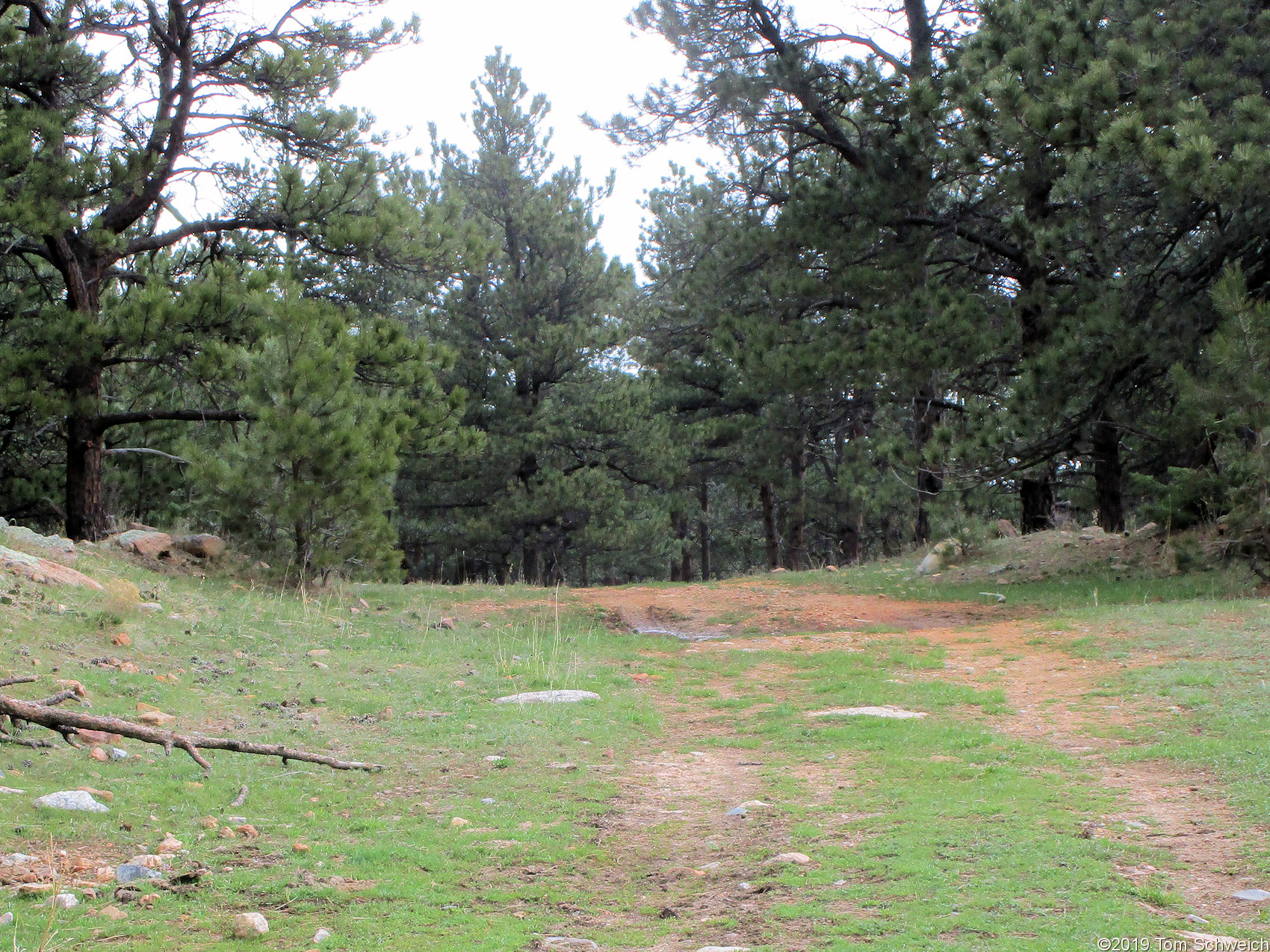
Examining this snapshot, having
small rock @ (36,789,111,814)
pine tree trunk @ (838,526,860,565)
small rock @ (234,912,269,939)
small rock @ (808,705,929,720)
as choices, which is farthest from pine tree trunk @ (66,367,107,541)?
pine tree trunk @ (838,526,860,565)

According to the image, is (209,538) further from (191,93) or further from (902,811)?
(902,811)

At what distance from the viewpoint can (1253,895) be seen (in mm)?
3480

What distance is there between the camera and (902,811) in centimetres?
484

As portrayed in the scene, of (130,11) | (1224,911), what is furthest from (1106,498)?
(130,11)

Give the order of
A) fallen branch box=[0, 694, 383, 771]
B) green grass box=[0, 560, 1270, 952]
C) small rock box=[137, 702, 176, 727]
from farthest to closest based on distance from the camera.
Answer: small rock box=[137, 702, 176, 727]
fallen branch box=[0, 694, 383, 771]
green grass box=[0, 560, 1270, 952]

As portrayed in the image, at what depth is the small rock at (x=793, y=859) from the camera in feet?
13.8

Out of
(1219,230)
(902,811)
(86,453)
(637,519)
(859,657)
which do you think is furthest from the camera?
(637,519)

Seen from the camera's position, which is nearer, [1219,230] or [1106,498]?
[1219,230]

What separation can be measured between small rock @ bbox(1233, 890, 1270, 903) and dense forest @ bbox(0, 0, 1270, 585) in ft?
26.3

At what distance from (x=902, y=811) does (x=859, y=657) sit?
496cm

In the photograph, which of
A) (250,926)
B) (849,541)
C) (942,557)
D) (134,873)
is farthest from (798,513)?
(250,926)

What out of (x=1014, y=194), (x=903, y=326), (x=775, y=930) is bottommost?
(x=775, y=930)

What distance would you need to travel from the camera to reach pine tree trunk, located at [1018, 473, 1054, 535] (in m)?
18.1

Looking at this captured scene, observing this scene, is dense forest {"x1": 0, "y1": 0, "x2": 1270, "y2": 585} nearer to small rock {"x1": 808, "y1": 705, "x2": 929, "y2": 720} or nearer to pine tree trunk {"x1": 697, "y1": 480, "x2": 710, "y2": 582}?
small rock {"x1": 808, "y1": 705, "x2": 929, "y2": 720}
